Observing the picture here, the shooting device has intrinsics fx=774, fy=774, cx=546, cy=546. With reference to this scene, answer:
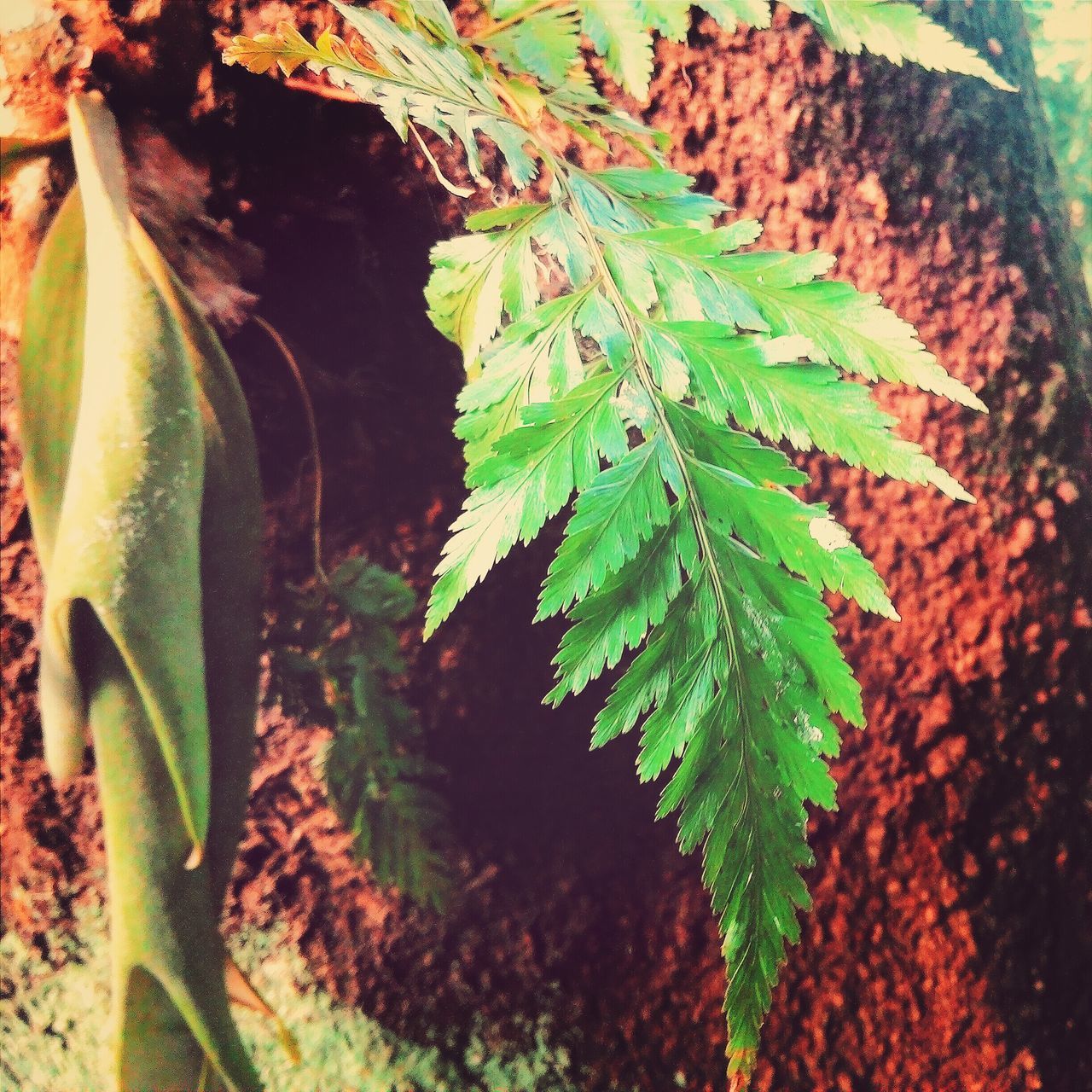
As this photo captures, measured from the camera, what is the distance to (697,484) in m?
0.38

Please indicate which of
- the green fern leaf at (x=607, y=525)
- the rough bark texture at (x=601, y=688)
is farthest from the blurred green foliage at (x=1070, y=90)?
the green fern leaf at (x=607, y=525)

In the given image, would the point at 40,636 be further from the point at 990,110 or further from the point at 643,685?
the point at 990,110

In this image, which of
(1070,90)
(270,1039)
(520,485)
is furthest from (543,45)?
(1070,90)

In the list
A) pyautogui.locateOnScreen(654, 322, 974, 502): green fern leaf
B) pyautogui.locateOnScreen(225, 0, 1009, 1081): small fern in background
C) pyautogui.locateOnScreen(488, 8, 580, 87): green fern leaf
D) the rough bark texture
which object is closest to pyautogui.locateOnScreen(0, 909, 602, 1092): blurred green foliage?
the rough bark texture

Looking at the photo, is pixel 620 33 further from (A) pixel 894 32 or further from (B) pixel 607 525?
(B) pixel 607 525

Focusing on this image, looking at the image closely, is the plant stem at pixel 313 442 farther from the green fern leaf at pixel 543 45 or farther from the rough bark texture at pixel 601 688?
the green fern leaf at pixel 543 45

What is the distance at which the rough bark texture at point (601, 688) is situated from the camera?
1.57 ft

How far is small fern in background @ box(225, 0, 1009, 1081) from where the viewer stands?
0.36 m

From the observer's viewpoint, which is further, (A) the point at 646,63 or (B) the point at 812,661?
(A) the point at 646,63

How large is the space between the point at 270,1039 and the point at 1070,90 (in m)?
1.21

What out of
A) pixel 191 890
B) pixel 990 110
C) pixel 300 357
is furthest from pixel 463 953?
pixel 990 110

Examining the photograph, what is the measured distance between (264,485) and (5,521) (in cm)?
16

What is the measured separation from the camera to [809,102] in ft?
1.90

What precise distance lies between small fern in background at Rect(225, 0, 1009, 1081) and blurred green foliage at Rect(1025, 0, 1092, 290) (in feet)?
2.00
